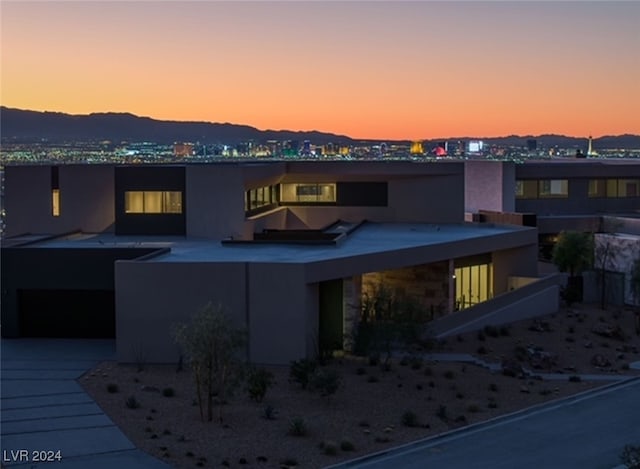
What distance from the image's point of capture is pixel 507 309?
1378 inches

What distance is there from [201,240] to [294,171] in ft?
35.1

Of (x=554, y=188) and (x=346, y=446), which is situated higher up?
(x=554, y=188)

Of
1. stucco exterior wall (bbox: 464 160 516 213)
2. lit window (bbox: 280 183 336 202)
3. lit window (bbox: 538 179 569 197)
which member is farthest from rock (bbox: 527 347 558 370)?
lit window (bbox: 538 179 569 197)

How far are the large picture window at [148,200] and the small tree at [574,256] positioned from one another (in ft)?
54.9

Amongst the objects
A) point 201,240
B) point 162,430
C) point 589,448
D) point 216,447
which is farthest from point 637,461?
point 201,240

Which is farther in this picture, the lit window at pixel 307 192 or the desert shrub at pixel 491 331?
the lit window at pixel 307 192

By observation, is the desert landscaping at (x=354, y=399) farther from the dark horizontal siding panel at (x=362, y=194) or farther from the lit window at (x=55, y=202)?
the dark horizontal siding panel at (x=362, y=194)

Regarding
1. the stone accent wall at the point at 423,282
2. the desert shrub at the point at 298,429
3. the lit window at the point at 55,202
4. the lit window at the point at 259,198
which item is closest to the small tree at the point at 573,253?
the stone accent wall at the point at 423,282

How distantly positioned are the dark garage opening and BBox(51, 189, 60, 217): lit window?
336 inches

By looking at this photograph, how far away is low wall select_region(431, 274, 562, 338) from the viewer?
107ft

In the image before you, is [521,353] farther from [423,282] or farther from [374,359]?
[423,282]

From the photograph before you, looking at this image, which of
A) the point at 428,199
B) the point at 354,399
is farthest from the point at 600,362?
the point at 428,199

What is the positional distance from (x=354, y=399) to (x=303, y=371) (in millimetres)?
1572

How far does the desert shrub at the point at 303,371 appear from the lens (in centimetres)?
2428
